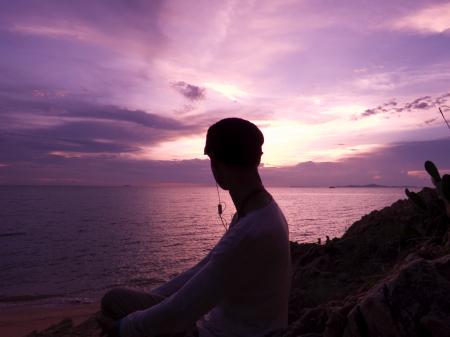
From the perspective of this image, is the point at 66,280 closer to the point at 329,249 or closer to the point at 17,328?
the point at 17,328

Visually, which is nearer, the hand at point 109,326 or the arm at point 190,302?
the arm at point 190,302

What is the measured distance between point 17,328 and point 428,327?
12962mm

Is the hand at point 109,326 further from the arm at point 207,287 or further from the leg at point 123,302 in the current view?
the arm at point 207,287

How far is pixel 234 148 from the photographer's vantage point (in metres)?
2.30

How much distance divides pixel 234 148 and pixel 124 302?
1.57 meters

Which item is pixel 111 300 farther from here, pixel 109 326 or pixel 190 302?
pixel 190 302

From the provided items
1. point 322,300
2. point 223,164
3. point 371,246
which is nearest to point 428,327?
point 223,164

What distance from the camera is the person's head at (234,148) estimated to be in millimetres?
2285

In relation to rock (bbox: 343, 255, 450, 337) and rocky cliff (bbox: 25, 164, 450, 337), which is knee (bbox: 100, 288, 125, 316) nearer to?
rocky cliff (bbox: 25, 164, 450, 337)

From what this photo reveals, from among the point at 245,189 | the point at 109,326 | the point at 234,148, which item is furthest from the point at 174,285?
the point at 234,148

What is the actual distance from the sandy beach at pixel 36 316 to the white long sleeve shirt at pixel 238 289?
1059cm

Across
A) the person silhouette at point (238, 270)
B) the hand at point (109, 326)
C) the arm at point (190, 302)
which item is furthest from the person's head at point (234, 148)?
the hand at point (109, 326)

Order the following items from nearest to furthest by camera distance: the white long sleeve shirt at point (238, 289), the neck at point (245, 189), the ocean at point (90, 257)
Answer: the white long sleeve shirt at point (238, 289) → the neck at point (245, 189) → the ocean at point (90, 257)

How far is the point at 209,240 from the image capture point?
3319 cm
